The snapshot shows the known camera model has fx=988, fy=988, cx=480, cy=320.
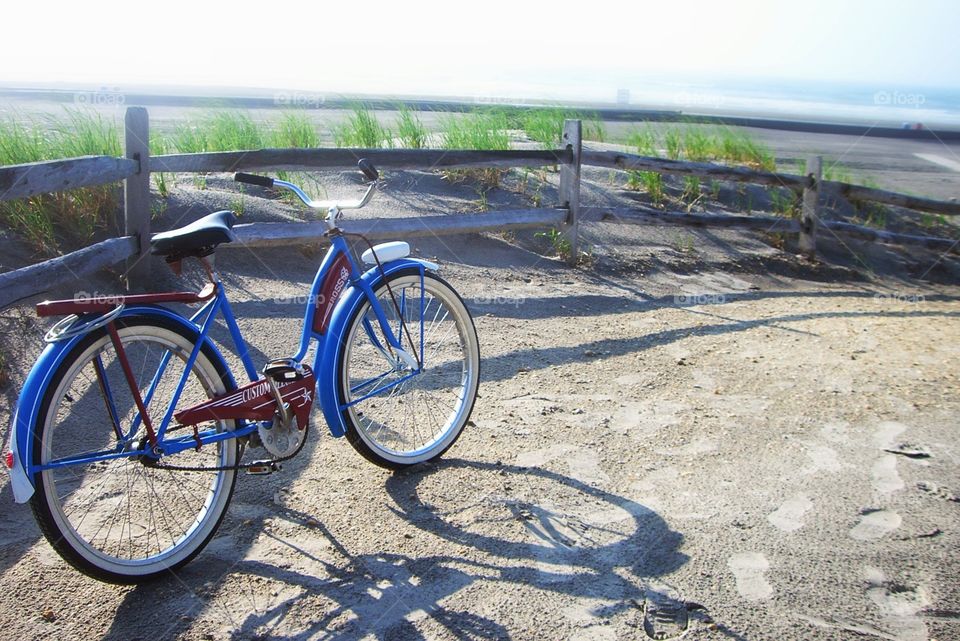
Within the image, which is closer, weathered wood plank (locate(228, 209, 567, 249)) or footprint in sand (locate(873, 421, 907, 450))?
footprint in sand (locate(873, 421, 907, 450))

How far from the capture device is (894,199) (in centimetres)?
1101

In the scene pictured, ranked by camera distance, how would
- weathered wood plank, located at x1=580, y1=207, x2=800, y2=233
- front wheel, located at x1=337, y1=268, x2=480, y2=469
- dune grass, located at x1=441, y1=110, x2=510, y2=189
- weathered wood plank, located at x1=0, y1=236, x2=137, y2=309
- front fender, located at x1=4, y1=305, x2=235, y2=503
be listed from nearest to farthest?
1. front fender, located at x1=4, y1=305, x2=235, y2=503
2. front wheel, located at x1=337, y1=268, x2=480, y2=469
3. weathered wood plank, located at x1=0, y1=236, x2=137, y2=309
4. weathered wood plank, located at x1=580, y1=207, x2=800, y2=233
5. dune grass, located at x1=441, y1=110, x2=510, y2=189

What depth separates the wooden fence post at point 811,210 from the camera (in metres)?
10.4

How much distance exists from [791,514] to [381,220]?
4.56 meters

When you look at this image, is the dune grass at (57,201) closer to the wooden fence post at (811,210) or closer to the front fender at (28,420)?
the front fender at (28,420)

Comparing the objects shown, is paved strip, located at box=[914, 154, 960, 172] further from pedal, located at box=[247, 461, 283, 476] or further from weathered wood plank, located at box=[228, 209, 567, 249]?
pedal, located at box=[247, 461, 283, 476]

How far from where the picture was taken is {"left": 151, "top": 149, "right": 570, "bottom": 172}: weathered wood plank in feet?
24.1

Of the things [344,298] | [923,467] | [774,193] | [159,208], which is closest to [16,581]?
[344,298]

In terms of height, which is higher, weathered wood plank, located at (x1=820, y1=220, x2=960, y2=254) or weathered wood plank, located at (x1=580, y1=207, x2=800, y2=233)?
weathered wood plank, located at (x1=580, y1=207, x2=800, y2=233)

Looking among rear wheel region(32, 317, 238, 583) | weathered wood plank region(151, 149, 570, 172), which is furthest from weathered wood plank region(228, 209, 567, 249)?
rear wheel region(32, 317, 238, 583)

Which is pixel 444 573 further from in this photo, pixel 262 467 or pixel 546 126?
pixel 546 126

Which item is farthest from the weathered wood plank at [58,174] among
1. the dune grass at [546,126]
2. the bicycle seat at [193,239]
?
the dune grass at [546,126]

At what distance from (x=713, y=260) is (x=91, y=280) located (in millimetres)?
6137

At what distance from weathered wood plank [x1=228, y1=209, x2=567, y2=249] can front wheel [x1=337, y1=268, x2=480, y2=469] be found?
2111 mm
